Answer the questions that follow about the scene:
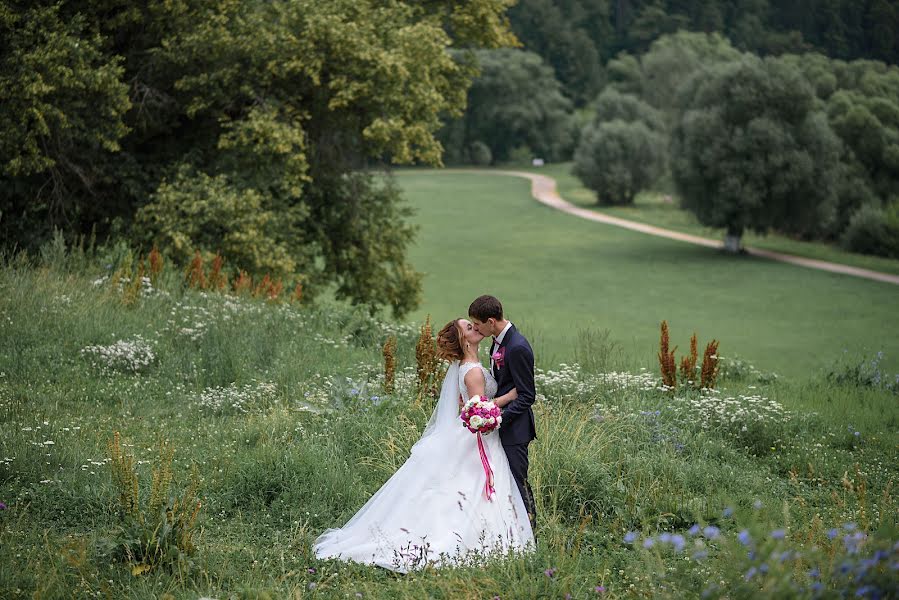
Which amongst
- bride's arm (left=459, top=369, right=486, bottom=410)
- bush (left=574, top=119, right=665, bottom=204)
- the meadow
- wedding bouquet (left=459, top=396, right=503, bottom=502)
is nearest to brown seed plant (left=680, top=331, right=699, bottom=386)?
the meadow

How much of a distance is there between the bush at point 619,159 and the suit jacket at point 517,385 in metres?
53.0

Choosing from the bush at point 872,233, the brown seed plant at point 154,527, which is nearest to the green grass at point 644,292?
the bush at point 872,233

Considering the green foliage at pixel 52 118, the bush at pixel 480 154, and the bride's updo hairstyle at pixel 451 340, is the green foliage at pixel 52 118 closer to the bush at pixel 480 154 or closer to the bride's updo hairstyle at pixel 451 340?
the bride's updo hairstyle at pixel 451 340

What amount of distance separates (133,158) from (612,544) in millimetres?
14430

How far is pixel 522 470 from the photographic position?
240 inches

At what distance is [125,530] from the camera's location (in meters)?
5.45

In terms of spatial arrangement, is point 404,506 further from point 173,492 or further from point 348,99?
point 348,99

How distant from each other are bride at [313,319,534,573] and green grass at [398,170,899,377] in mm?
6434

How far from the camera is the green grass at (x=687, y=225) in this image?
129 feet

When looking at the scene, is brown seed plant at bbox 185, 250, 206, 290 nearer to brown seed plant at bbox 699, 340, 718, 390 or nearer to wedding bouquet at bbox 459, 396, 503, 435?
brown seed plant at bbox 699, 340, 718, 390

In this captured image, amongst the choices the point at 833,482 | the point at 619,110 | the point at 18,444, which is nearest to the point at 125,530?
the point at 18,444

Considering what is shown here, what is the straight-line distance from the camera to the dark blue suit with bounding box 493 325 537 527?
232 inches

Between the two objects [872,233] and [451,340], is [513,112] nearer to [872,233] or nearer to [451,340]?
[872,233]

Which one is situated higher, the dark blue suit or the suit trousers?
the dark blue suit
